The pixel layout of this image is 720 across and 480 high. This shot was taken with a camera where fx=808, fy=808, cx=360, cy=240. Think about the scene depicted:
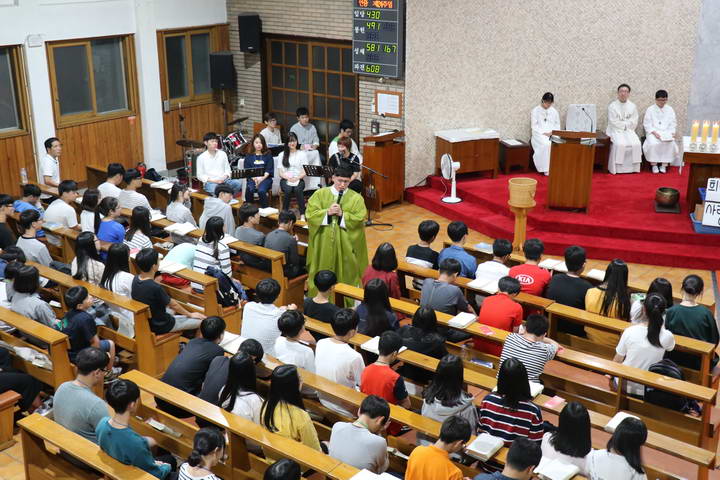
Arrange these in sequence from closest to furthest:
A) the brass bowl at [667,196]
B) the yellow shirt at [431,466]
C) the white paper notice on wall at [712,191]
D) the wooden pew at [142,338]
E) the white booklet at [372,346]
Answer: the yellow shirt at [431,466] < the white booklet at [372,346] < the wooden pew at [142,338] < the white paper notice on wall at [712,191] < the brass bowl at [667,196]

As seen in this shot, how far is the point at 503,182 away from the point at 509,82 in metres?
1.56

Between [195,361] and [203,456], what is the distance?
54.8 inches

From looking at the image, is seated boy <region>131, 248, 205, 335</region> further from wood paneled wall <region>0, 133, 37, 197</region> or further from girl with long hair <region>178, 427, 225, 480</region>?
wood paneled wall <region>0, 133, 37, 197</region>

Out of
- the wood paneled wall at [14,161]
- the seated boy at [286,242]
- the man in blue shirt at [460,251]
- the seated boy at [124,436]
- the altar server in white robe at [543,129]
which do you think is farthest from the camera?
the altar server in white robe at [543,129]

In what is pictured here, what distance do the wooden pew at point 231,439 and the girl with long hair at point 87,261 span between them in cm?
188

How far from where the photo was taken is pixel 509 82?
12.0 m

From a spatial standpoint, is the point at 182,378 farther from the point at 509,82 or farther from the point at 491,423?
the point at 509,82

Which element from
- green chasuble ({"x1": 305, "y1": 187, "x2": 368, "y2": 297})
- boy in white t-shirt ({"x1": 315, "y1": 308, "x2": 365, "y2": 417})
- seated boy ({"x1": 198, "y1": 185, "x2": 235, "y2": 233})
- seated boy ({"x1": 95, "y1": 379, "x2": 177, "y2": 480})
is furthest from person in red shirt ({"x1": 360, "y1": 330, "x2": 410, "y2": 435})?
seated boy ({"x1": 198, "y1": 185, "x2": 235, "y2": 233})

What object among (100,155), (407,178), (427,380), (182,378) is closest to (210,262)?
(182,378)

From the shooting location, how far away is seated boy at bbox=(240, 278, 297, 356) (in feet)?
19.7

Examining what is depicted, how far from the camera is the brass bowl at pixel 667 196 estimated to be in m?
10.1

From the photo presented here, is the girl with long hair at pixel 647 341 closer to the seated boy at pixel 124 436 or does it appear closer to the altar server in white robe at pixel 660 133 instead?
the seated boy at pixel 124 436

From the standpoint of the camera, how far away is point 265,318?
6.02m

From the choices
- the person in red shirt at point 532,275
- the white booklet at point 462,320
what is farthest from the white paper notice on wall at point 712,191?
the white booklet at point 462,320
